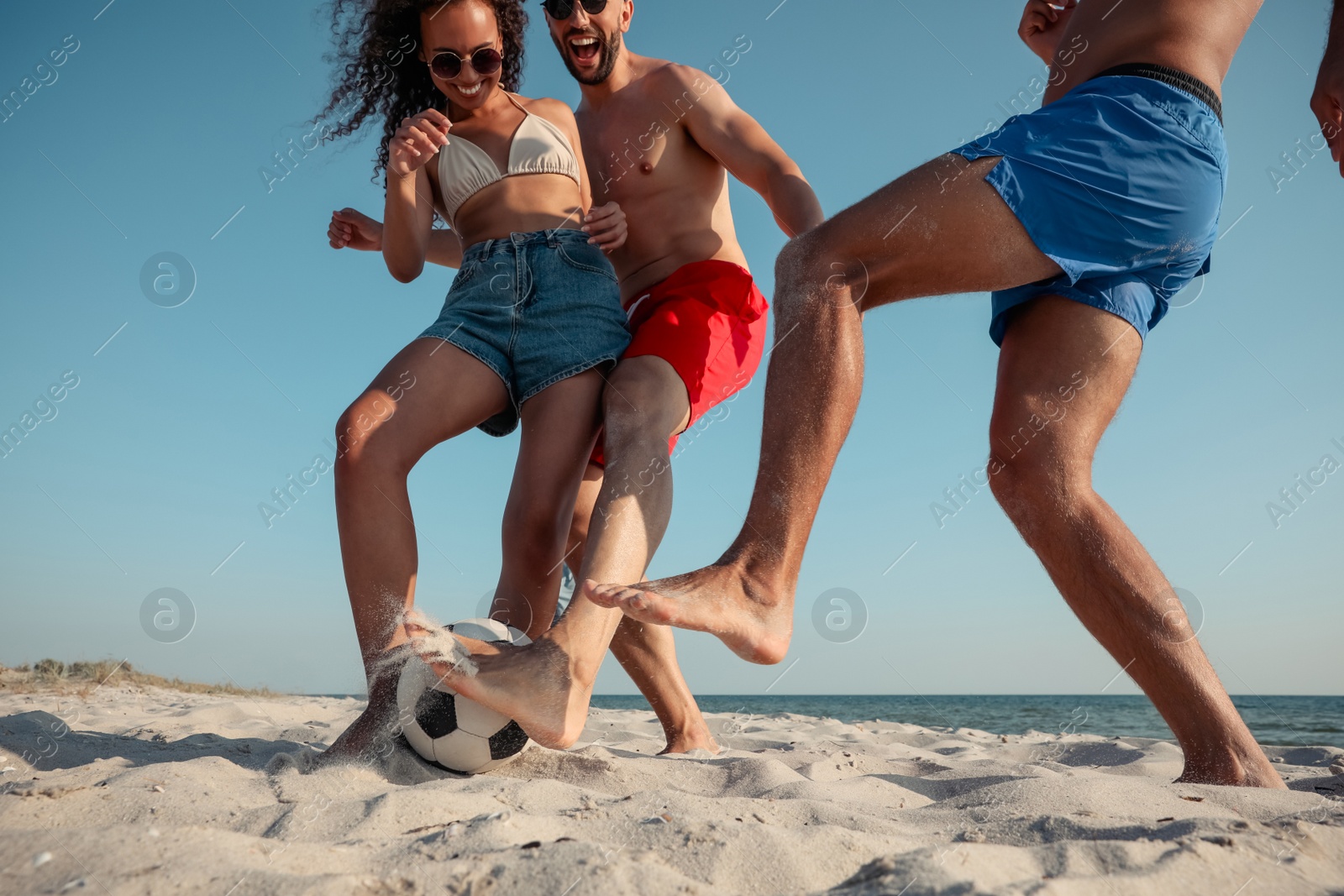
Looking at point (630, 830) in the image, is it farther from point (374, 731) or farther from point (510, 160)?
point (510, 160)

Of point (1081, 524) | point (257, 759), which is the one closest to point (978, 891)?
point (1081, 524)

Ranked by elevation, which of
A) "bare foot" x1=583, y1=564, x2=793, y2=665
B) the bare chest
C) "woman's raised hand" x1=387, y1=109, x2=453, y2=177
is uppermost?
the bare chest

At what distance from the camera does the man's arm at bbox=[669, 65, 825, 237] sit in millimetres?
2664

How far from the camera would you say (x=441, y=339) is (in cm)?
254

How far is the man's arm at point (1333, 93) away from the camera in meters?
2.04

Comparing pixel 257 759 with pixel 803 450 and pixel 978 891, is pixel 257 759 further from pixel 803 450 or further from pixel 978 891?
pixel 978 891

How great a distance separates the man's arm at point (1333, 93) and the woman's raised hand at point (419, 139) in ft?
7.71

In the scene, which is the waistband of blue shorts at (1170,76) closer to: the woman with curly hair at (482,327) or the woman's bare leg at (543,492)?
the woman with curly hair at (482,327)

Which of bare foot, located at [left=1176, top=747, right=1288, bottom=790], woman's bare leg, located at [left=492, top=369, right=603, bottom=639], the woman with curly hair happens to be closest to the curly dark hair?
the woman with curly hair

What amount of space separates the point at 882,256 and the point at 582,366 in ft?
3.36

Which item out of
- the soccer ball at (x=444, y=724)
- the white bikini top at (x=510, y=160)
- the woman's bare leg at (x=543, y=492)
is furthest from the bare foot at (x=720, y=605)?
the white bikini top at (x=510, y=160)

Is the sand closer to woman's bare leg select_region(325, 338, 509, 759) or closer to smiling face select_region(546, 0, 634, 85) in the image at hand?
woman's bare leg select_region(325, 338, 509, 759)

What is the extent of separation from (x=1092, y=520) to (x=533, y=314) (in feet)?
5.55

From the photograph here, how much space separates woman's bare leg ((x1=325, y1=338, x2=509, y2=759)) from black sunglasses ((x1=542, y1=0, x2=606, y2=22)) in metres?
1.45
